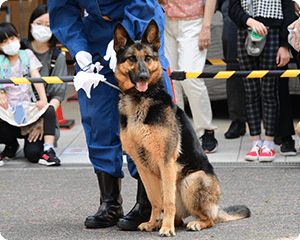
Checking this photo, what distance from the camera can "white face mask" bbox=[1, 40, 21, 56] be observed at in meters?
5.89

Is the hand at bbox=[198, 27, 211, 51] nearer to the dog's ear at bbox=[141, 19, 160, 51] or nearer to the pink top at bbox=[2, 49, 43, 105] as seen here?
the pink top at bbox=[2, 49, 43, 105]

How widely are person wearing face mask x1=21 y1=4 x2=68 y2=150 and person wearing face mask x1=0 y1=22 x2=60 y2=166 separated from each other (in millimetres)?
209

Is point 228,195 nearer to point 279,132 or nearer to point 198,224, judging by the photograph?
point 198,224

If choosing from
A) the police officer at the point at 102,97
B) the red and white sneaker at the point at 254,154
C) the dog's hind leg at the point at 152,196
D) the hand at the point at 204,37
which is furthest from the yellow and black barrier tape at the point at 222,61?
the dog's hind leg at the point at 152,196

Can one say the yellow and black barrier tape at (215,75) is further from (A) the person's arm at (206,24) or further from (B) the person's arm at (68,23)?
(B) the person's arm at (68,23)

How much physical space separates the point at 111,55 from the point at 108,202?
107cm

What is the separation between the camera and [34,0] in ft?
35.6

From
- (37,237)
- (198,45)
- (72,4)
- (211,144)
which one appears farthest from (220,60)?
(37,237)

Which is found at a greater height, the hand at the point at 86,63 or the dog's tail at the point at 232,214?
the hand at the point at 86,63

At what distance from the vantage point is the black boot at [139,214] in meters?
3.45

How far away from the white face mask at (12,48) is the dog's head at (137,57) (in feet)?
10.0

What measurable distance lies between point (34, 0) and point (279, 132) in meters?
7.04

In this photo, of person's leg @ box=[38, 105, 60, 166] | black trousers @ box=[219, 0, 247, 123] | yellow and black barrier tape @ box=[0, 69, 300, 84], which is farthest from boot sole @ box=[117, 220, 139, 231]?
black trousers @ box=[219, 0, 247, 123]

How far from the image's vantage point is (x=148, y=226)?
3412 mm
